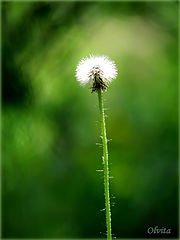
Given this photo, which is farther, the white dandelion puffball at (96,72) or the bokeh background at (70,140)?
the bokeh background at (70,140)

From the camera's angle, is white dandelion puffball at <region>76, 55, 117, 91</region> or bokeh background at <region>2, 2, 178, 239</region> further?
bokeh background at <region>2, 2, 178, 239</region>

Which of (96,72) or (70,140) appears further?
(70,140)

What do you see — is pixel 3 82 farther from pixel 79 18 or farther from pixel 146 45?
pixel 146 45

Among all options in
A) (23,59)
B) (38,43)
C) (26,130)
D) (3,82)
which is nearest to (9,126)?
(26,130)
